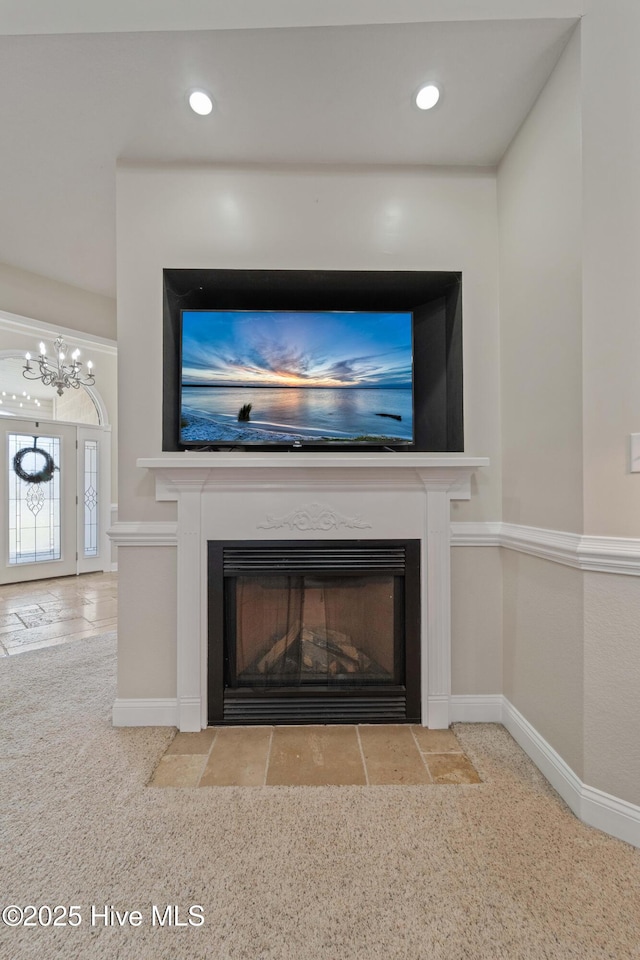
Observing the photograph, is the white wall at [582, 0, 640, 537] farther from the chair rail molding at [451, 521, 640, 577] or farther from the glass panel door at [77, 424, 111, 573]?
the glass panel door at [77, 424, 111, 573]

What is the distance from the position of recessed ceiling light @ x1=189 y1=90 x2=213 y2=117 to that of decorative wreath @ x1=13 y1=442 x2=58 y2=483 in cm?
447

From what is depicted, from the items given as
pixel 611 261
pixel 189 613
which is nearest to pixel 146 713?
pixel 189 613

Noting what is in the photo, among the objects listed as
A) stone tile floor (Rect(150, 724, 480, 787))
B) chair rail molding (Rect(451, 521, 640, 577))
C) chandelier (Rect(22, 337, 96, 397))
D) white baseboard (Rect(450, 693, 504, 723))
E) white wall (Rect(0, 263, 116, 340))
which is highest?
white wall (Rect(0, 263, 116, 340))

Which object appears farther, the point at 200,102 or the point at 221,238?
the point at 221,238

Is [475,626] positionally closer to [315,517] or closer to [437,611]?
[437,611]

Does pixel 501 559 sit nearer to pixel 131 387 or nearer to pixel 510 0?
pixel 131 387

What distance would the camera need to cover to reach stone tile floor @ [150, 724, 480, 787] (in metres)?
1.60

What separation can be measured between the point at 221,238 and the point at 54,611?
11.6 feet

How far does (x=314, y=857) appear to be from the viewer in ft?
4.14

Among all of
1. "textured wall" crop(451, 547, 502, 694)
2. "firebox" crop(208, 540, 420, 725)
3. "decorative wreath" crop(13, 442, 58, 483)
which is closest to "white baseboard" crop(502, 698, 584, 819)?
"textured wall" crop(451, 547, 502, 694)

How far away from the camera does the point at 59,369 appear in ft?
14.3

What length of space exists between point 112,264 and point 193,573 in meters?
2.50

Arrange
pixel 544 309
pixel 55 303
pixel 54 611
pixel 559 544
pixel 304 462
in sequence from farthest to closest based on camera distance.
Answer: pixel 54 611, pixel 55 303, pixel 304 462, pixel 544 309, pixel 559 544

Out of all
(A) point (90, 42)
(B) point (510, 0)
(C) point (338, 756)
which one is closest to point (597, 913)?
(C) point (338, 756)
